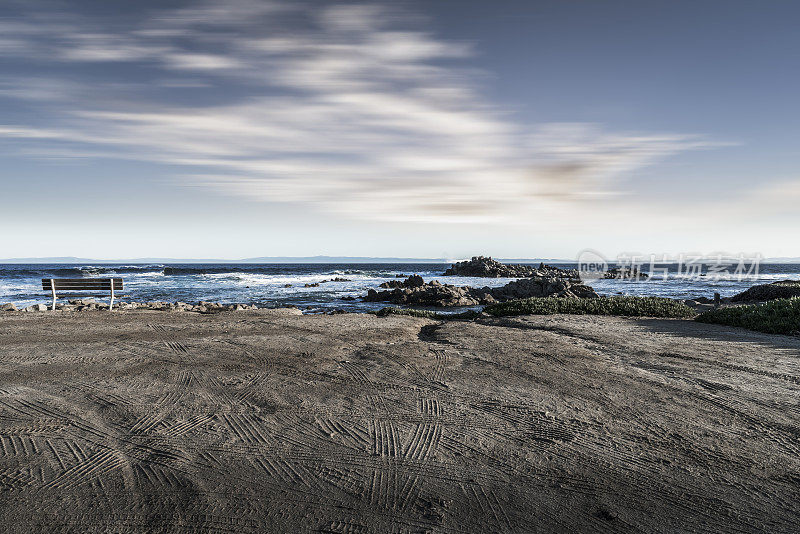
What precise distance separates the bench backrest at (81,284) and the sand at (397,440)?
7.70 metres

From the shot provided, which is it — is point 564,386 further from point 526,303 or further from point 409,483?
point 526,303

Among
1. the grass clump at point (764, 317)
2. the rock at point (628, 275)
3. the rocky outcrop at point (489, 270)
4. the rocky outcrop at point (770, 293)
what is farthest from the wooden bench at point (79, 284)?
the rocky outcrop at point (489, 270)

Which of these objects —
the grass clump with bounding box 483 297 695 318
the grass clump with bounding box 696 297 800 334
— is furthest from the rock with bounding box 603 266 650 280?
the grass clump with bounding box 696 297 800 334

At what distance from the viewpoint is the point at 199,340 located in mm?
8477

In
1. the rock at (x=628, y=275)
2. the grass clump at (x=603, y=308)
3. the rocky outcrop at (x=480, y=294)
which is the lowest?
the rocky outcrop at (x=480, y=294)

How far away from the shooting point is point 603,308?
13.1 meters

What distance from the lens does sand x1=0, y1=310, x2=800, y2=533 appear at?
116 inches

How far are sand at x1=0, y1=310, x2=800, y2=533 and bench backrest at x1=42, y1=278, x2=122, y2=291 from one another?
7.70m

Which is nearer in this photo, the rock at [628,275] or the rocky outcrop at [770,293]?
the rocky outcrop at [770,293]

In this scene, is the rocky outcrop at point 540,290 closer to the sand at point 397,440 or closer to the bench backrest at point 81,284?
the sand at point 397,440

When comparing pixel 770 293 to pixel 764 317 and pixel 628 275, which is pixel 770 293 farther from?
pixel 628 275

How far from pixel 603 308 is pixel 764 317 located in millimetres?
3719

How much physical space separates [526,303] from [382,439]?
10.8 meters

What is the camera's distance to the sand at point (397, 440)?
2.95m
